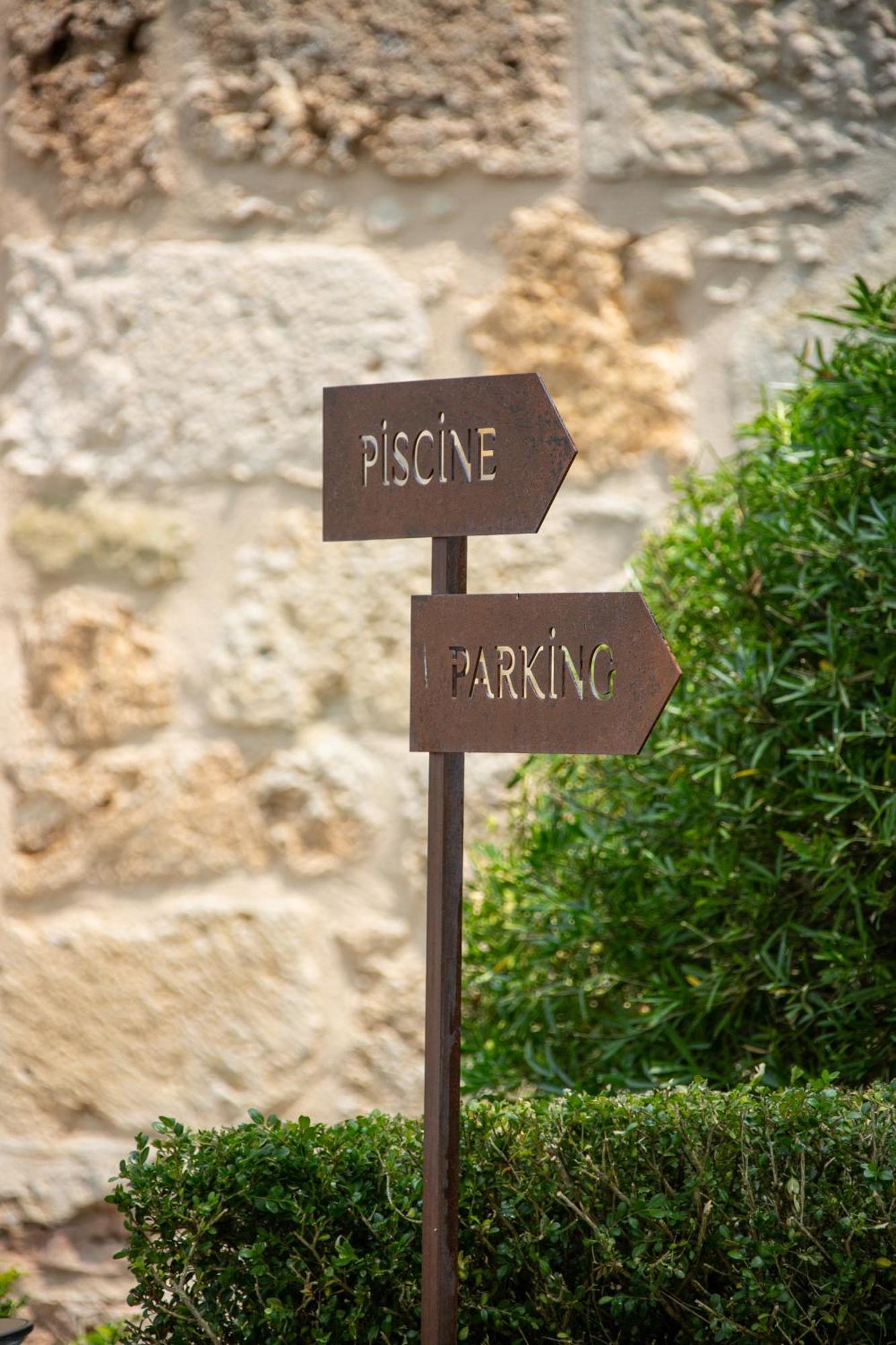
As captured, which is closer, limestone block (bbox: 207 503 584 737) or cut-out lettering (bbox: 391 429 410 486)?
cut-out lettering (bbox: 391 429 410 486)

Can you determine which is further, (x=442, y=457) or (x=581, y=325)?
(x=581, y=325)

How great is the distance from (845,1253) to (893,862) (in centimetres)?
40

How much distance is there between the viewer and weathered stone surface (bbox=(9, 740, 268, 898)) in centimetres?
206

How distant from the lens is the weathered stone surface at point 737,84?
1977mm

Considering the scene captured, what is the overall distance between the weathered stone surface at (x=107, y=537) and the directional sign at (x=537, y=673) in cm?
107

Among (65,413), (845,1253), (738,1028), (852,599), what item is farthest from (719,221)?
(845,1253)

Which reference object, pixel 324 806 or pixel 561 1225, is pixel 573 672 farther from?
pixel 324 806

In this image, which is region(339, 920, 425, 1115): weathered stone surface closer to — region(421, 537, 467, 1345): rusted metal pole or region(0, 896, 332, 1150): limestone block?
region(0, 896, 332, 1150): limestone block

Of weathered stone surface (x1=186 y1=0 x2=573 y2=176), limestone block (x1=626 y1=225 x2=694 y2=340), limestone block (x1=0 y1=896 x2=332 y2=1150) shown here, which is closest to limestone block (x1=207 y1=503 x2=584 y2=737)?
limestone block (x1=0 y1=896 x2=332 y2=1150)

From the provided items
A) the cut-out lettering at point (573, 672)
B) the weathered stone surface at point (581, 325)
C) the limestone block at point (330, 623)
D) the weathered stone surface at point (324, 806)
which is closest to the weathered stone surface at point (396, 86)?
the weathered stone surface at point (581, 325)

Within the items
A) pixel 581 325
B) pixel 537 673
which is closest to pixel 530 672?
pixel 537 673

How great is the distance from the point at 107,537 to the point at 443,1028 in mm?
1274

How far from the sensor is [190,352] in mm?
2096

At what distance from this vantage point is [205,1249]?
1125mm
